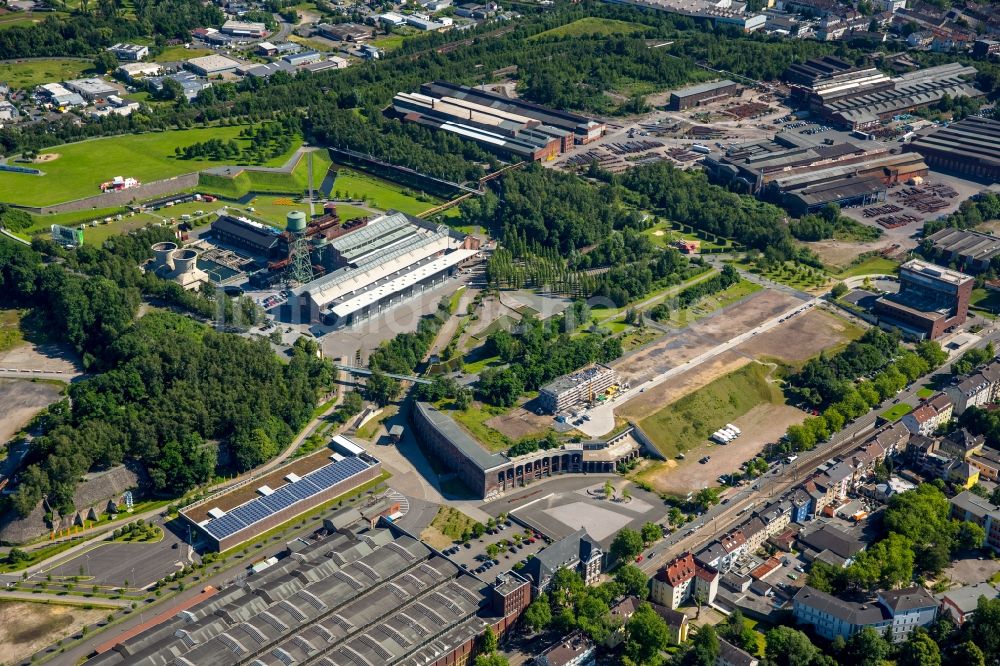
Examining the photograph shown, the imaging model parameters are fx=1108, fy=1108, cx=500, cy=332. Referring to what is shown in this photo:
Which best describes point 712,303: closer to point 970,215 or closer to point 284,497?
point 970,215

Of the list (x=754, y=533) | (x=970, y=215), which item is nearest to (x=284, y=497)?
(x=754, y=533)

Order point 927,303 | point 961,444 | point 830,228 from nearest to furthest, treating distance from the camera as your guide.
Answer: point 961,444 → point 927,303 → point 830,228

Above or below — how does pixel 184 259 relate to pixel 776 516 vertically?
above

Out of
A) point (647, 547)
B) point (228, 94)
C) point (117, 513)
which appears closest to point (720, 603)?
point (647, 547)

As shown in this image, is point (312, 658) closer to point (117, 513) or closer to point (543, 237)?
point (117, 513)

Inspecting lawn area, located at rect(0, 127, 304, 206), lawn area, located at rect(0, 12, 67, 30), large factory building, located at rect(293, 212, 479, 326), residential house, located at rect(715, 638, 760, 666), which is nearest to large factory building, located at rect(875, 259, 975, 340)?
large factory building, located at rect(293, 212, 479, 326)

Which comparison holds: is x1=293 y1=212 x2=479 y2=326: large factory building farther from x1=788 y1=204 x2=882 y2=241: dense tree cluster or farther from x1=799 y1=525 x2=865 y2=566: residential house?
x1=799 y1=525 x2=865 y2=566: residential house

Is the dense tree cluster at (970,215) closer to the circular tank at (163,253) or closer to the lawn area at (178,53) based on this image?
the circular tank at (163,253)
